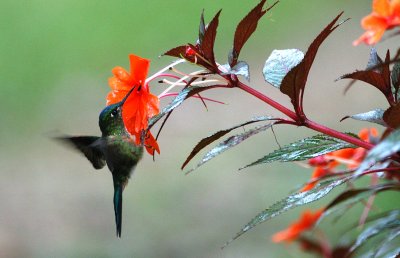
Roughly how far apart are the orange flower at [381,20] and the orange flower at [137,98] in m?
0.27

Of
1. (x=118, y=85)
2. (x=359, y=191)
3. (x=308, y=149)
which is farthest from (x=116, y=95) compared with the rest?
(x=359, y=191)

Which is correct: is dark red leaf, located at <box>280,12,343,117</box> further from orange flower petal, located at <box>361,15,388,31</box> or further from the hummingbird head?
the hummingbird head

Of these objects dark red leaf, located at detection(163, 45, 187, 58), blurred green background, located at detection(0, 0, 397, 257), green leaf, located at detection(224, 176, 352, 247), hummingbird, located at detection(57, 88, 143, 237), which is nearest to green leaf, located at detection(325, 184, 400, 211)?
green leaf, located at detection(224, 176, 352, 247)

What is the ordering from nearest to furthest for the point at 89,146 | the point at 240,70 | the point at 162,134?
the point at 240,70 < the point at 89,146 < the point at 162,134

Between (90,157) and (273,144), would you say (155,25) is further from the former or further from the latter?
(90,157)

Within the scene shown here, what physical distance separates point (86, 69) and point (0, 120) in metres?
0.66

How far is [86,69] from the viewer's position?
489 cm

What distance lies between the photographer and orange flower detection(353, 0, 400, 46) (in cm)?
59

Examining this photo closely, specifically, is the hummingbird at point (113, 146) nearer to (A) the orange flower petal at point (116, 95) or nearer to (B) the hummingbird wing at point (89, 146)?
(B) the hummingbird wing at point (89, 146)

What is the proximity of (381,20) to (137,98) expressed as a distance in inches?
12.9

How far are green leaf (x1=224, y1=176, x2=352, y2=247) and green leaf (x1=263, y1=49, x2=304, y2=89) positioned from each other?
0.12 meters

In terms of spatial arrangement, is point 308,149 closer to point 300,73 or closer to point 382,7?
point 300,73

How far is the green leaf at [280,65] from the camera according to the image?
766mm

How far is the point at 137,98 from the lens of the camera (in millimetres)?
835
